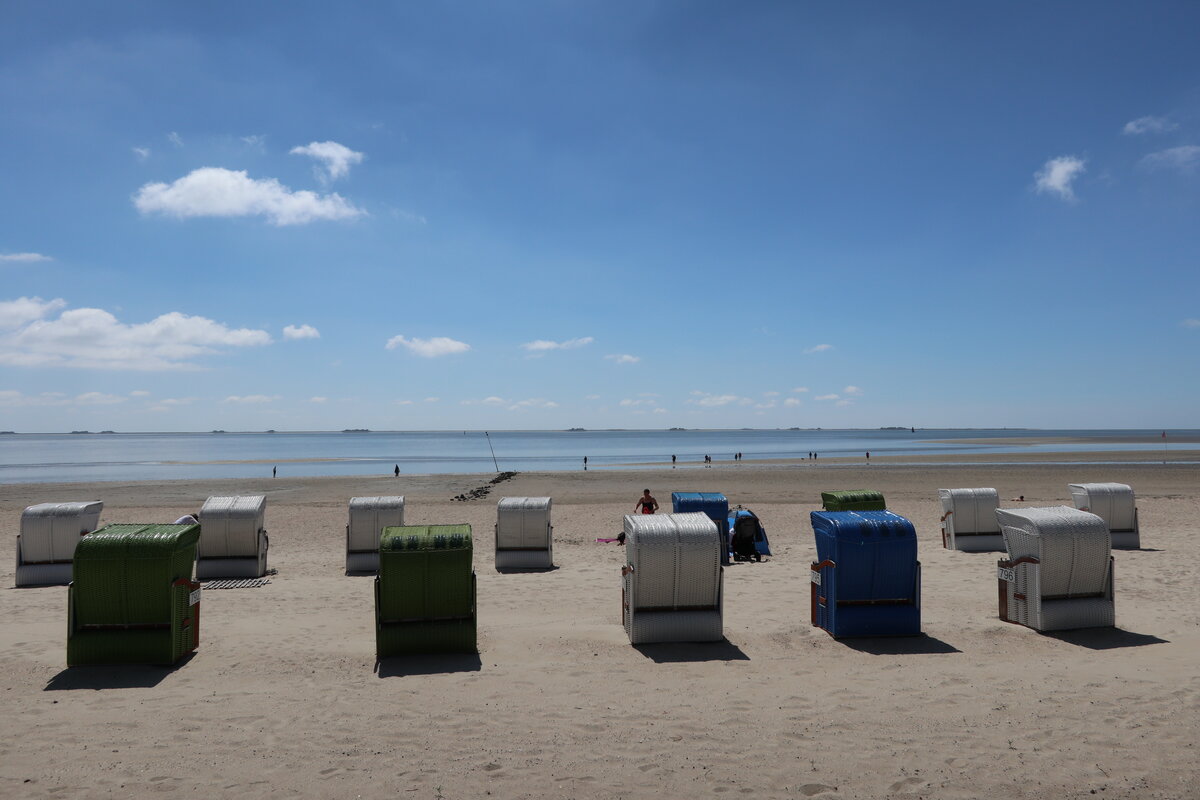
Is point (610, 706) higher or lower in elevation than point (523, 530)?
lower

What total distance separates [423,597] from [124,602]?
3.72m

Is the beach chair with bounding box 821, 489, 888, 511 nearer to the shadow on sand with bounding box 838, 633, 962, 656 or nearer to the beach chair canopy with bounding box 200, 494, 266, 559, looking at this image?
the shadow on sand with bounding box 838, 633, 962, 656

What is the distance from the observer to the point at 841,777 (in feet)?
19.4

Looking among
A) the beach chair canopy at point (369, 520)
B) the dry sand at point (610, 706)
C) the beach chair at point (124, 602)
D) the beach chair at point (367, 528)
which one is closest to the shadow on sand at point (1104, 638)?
the dry sand at point (610, 706)

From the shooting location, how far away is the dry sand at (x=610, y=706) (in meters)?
5.92

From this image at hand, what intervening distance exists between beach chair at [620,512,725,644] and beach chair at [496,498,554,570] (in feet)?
22.7

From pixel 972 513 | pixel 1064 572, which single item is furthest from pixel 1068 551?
pixel 972 513

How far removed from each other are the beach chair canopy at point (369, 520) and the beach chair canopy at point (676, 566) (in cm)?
804

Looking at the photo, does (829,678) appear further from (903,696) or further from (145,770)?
(145,770)

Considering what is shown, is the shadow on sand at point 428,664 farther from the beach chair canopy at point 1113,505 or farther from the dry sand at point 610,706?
the beach chair canopy at point 1113,505

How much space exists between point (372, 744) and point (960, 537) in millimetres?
15888

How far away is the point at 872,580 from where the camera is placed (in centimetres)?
1026

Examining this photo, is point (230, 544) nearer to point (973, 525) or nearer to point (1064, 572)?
point (1064, 572)

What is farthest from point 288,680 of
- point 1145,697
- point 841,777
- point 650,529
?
point 1145,697
